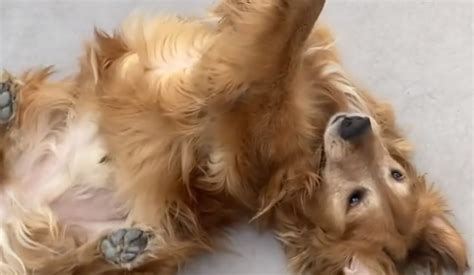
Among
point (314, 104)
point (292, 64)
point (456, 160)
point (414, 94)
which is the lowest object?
point (456, 160)

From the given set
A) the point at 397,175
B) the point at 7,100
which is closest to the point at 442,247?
the point at 397,175

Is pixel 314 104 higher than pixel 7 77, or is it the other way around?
pixel 7 77

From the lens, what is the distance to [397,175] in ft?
10.3

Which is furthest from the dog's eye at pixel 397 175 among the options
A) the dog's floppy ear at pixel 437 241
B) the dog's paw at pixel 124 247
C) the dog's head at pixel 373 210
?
the dog's paw at pixel 124 247

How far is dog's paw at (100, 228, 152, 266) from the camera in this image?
3.07m

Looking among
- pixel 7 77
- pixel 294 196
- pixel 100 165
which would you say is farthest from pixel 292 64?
pixel 7 77

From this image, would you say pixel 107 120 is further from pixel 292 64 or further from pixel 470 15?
pixel 470 15

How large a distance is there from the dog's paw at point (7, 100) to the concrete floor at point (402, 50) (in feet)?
1.19

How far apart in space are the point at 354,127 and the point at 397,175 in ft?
0.88

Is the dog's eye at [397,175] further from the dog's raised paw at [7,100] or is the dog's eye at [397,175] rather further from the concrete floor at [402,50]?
the dog's raised paw at [7,100]

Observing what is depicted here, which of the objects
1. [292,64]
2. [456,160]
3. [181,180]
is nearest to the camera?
[292,64]

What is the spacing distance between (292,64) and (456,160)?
0.90m

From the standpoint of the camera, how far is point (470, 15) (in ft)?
12.0

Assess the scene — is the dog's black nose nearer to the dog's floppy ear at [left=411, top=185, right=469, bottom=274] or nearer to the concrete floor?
the dog's floppy ear at [left=411, top=185, right=469, bottom=274]
